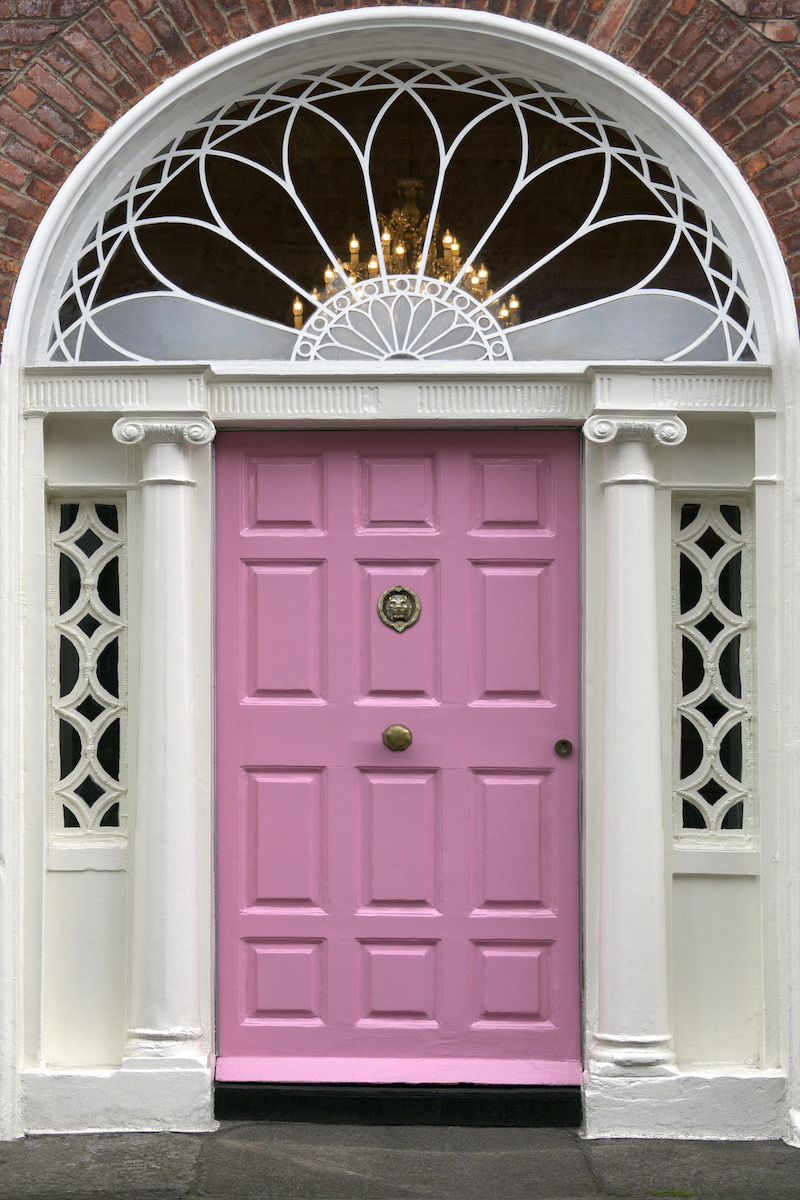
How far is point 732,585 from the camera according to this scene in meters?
4.60

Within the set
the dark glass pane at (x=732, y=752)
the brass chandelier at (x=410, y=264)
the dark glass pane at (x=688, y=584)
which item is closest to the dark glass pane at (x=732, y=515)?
the dark glass pane at (x=688, y=584)

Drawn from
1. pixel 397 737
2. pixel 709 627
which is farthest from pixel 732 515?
pixel 397 737

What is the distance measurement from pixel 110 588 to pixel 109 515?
0.91 feet

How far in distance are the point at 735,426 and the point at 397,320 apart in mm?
1307

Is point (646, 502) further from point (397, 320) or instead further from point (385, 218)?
point (385, 218)

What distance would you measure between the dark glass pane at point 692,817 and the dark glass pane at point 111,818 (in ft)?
6.95

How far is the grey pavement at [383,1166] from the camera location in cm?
397

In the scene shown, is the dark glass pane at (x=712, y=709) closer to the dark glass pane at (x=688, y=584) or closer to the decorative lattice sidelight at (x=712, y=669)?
the decorative lattice sidelight at (x=712, y=669)

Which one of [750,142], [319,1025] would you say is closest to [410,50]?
[750,142]

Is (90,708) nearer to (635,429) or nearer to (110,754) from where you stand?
(110,754)

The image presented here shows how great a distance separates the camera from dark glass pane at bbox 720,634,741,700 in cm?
458

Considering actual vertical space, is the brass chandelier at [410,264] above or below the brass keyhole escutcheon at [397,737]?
above

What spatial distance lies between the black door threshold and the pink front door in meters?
0.11

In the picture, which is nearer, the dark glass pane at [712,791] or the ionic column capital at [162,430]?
the ionic column capital at [162,430]
